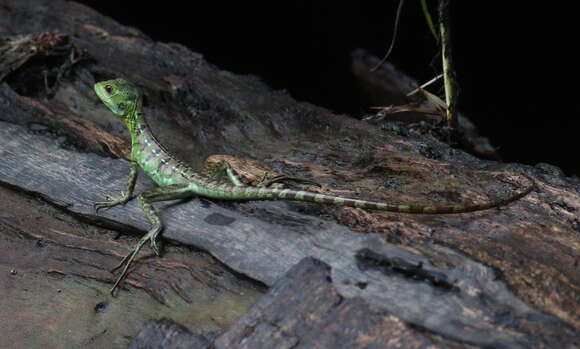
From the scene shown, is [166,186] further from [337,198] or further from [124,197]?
[337,198]

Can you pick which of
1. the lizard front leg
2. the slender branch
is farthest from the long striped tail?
the slender branch

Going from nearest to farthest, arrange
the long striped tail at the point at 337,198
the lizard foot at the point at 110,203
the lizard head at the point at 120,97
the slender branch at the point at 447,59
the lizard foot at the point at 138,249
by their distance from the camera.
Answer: the long striped tail at the point at 337,198 < the lizard foot at the point at 138,249 < the lizard foot at the point at 110,203 < the lizard head at the point at 120,97 < the slender branch at the point at 447,59

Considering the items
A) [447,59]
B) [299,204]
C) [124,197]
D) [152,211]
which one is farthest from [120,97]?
[447,59]

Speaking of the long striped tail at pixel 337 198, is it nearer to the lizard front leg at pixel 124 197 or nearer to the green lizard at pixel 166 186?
the green lizard at pixel 166 186

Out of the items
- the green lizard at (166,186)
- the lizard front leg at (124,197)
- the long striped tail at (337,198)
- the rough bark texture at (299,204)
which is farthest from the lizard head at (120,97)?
the long striped tail at (337,198)

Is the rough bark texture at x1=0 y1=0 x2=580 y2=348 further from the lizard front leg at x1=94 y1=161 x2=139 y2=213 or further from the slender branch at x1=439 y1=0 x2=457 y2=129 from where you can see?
the slender branch at x1=439 y1=0 x2=457 y2=129

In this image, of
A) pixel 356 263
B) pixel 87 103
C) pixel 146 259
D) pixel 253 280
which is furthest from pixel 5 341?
pixel 87 103
